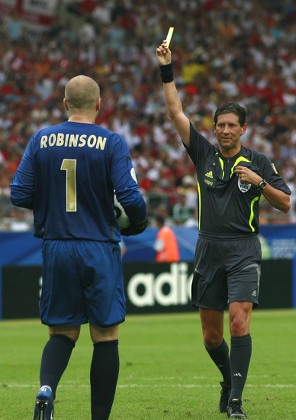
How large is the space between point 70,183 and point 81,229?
0.30m

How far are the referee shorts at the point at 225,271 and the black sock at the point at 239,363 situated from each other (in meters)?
0.32

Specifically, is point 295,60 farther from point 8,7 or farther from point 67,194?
point 67,194

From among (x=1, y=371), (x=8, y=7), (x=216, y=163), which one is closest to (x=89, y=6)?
(x=8, y=7)

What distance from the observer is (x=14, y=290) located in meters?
18.5

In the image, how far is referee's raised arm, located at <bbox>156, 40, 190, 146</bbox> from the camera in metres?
7.83

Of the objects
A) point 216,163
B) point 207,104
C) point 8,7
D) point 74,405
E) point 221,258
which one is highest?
point 8,7

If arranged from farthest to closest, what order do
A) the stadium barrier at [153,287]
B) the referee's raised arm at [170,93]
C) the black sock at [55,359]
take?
the stadium barrier at [153,287], the referee's raised arm at [170,93], the black sock at [55,359]

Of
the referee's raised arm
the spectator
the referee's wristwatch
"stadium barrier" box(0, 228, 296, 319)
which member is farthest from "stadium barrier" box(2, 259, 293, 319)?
the referee's wristwatch

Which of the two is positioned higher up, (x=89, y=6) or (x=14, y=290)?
(x=89, y=6)

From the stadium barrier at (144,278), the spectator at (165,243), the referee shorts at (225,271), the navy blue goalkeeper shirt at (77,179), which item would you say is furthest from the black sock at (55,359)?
the spectator at (165,243)

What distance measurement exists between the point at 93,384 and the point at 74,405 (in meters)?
2.26

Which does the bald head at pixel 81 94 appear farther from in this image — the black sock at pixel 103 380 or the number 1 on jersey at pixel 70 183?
the black sock at pixel 103 380

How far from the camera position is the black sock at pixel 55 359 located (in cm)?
655

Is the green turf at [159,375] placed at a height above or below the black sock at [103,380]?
below
